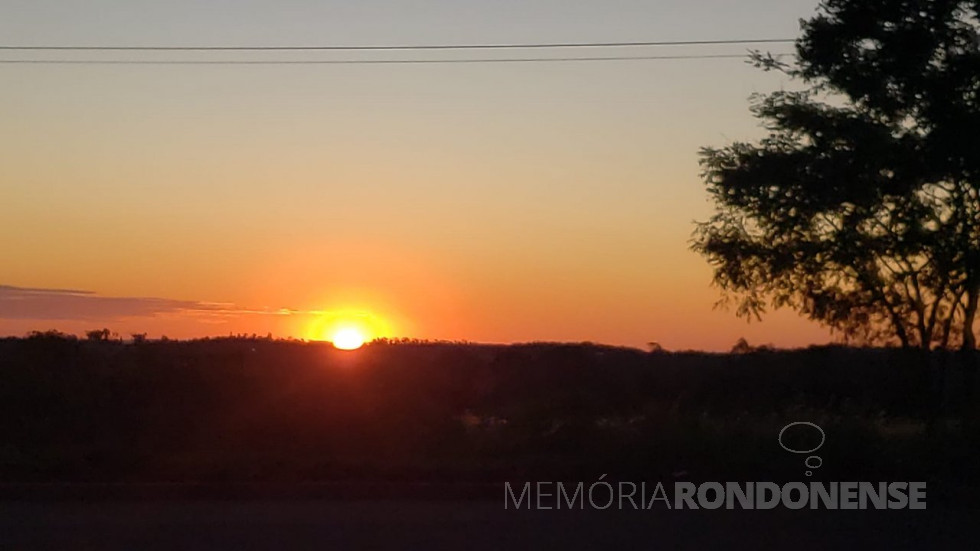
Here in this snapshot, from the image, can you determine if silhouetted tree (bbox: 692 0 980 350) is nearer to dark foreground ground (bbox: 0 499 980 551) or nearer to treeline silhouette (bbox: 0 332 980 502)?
treeline silhouette (bbox: 0 332 980 502)

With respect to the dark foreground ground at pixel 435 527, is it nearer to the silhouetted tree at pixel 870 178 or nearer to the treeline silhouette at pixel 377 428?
the treeline silhouette at pixel 377 428

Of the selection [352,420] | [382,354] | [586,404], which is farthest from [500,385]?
[352,420]

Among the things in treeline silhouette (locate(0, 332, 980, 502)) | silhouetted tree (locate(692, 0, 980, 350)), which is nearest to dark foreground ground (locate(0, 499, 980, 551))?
treeline silhouette (locate(0, 332, 980, 502))

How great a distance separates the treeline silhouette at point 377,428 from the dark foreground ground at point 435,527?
4.22ft

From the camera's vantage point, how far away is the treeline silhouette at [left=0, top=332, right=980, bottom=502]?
13.5m

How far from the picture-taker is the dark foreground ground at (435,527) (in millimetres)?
9906

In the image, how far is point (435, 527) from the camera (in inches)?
421

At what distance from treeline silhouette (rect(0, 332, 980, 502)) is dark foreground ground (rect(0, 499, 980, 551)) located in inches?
50.6

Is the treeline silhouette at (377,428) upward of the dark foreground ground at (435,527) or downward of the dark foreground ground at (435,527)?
upward

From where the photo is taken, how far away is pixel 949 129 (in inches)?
821

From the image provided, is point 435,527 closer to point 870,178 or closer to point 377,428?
point 377,428

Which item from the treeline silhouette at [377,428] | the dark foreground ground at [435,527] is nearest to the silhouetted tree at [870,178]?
the treeline silhouette at [377,428]

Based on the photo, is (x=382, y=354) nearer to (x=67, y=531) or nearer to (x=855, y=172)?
(x=855, y=172)

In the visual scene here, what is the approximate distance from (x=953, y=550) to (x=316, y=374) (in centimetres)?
1392
